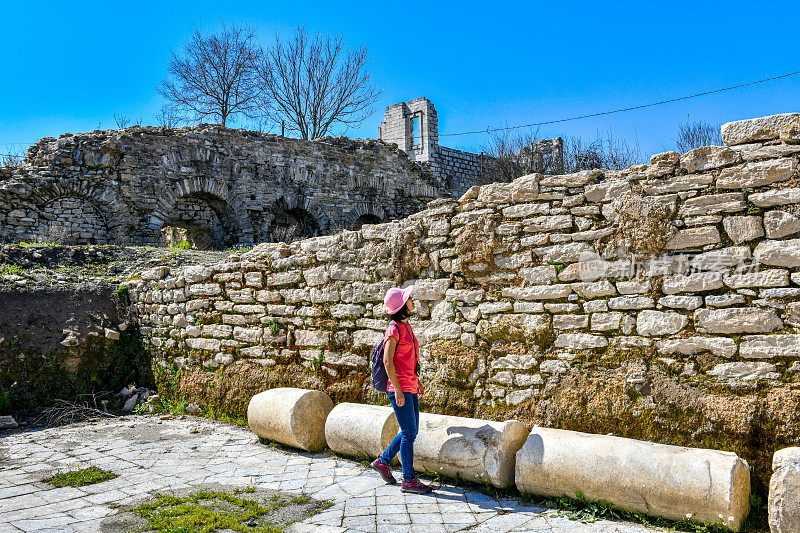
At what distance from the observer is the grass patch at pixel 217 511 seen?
11.8ft

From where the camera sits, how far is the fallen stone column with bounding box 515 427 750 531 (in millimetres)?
3209

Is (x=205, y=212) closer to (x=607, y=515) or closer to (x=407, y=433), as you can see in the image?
(x=407, y=433)

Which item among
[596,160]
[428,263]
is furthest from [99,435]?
[596,160]

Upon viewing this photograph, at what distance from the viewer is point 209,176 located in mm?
15219

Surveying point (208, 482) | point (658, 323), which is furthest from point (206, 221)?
point (658, 323)

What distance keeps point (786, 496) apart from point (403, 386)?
237 centimetres

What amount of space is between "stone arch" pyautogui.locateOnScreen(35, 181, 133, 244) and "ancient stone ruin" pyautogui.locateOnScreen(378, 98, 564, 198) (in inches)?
366

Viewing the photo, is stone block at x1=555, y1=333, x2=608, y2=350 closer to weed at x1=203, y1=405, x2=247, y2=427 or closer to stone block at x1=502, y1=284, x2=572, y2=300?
stone block at x1=502, y1=284, x2=572, y2=300

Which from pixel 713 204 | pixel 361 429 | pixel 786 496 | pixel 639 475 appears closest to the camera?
pixel 786 496

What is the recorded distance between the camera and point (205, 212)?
619 inches

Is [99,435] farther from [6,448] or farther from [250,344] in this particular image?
[250,344]

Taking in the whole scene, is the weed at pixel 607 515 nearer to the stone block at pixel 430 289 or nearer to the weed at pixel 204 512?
the weed at pixel 204 512

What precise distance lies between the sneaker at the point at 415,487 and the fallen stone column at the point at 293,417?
4.96 feet

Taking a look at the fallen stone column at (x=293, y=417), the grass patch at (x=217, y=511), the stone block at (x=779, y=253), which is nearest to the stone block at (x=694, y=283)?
the stone block at (x=779, y=253)
